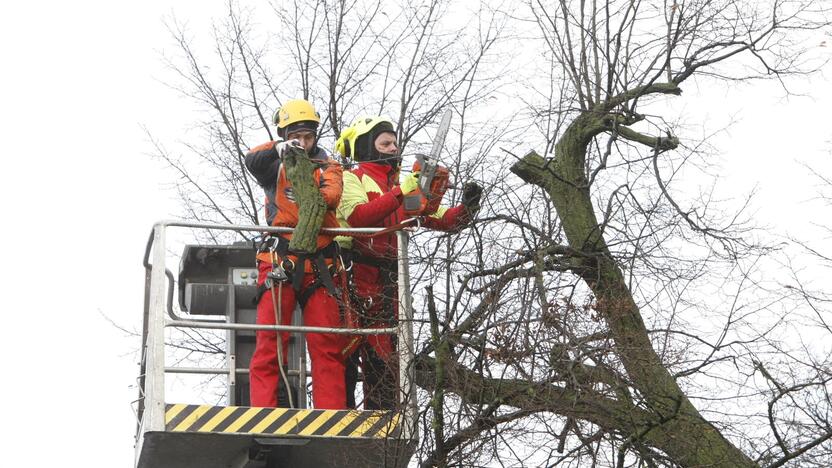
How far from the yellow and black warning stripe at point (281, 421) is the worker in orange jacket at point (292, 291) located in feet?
1.13

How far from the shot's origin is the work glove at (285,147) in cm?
1116

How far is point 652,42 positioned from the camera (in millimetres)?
12578

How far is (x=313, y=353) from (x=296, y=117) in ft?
5.46

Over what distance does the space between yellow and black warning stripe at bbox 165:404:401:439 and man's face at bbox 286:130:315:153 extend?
1.93 meters

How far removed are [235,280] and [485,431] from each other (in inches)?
115

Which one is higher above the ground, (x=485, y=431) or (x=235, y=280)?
(x=235, y=280)

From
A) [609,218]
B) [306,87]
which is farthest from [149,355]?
[306,87]

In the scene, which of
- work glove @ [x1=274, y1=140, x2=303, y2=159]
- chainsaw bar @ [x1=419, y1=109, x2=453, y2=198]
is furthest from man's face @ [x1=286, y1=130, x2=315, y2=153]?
chainsaw bar @ [x1=419, y1=109, x2=453, y2=198]

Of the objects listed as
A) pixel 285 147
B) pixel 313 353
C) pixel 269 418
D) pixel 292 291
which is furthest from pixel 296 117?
pixel 269 418

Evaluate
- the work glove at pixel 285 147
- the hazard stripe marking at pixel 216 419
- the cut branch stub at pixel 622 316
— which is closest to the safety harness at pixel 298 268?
the work glove at pixel 285 147

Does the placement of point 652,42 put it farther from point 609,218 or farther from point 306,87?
point 306,87

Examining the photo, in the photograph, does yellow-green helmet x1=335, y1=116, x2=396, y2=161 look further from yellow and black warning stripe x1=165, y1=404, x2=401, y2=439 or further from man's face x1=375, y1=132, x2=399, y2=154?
yellow and black warning stripe x1=165, y1=404, x2=401, y2=439

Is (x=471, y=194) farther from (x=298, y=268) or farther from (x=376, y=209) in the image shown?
(x=298, y=268)

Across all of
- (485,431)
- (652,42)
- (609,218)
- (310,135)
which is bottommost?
(485,431)
